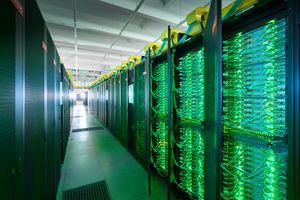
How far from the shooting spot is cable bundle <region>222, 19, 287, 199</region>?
3.14 feet

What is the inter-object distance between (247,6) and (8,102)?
1.70 metres

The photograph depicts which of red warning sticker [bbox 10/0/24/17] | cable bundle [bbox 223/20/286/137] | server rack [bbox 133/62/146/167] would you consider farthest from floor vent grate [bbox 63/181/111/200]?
red warning sticker [bbox 10/0/24/17]

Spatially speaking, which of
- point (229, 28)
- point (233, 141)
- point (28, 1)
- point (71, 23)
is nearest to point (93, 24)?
point (71, 23)

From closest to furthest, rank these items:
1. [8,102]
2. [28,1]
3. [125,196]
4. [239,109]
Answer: [8,102], [28,1], [239,109], [125,196]

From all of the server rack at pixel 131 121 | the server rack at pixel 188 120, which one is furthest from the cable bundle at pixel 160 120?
the server rack at pixel 131 121

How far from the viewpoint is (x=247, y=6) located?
103 cm

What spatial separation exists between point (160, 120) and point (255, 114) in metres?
1.45

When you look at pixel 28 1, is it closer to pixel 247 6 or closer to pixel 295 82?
pixel 247 6

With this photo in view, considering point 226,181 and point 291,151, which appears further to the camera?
point 226,181

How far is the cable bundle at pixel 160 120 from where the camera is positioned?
225cm

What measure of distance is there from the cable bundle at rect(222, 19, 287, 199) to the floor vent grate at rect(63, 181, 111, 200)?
1.71m

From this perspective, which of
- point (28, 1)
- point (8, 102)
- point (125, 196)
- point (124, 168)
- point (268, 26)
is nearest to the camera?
point (8, 102)

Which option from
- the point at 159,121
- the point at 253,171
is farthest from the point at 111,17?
the point at 253,171

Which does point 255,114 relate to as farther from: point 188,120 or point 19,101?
point 19,101
